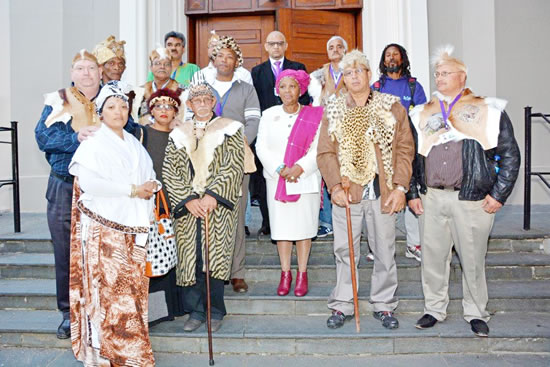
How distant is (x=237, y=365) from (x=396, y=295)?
1.48m

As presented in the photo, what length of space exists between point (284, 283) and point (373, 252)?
85 cm

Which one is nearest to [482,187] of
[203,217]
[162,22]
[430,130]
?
[430,130]

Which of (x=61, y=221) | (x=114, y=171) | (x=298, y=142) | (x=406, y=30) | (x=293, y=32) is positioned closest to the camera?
(x=114, y=171)

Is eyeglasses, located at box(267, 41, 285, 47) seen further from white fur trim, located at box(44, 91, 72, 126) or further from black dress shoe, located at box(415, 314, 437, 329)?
black dress shoe, located at box(415, 314, 437, 329)

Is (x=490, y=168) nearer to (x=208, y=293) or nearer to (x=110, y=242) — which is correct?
(x=208, y=293)

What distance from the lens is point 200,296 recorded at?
11.8 ft

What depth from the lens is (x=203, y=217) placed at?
347 centimetres

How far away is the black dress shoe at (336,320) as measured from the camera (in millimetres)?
3584

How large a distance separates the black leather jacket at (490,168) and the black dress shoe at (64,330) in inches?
123

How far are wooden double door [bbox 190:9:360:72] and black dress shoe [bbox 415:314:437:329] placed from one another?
14.5 feet

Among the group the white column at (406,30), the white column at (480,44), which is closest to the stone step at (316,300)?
the white column at (406,30)

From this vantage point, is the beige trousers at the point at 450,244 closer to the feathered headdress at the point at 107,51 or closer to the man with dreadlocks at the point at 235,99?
the man with dreadlocks at the point at 235,99

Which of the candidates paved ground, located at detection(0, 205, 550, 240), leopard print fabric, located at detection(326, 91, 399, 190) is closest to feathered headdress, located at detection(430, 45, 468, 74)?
leopard print fabric, located at detection(326, 91, 399, 190)

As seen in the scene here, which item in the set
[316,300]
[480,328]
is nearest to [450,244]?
[480,328]
